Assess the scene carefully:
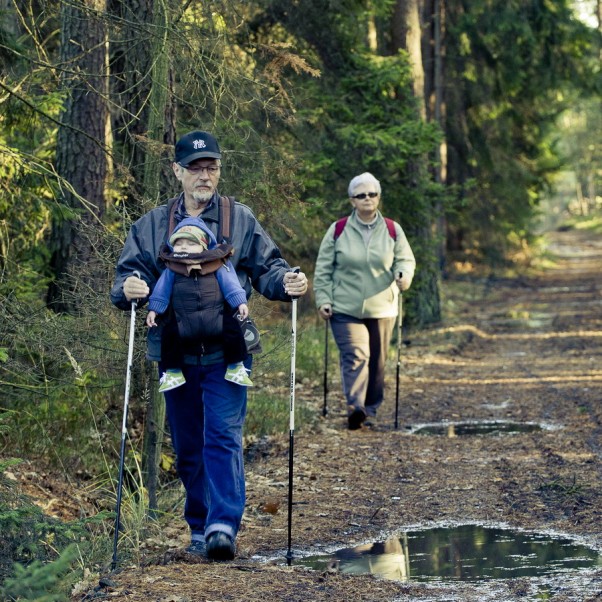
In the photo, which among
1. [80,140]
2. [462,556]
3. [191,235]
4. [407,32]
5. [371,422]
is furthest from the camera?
[407,32]

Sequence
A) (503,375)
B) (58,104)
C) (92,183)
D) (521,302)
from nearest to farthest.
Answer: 1. (58,104)
2. (92,183)
3. (503,375)
4. (521,302)

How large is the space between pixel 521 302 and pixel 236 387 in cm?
2426

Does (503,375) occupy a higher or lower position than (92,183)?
lower

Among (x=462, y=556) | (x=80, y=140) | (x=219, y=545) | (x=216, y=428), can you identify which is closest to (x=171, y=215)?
(x=216, y=428)

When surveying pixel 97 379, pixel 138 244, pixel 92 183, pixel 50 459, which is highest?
pixel 92 183

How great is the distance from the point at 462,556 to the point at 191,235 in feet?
8.03

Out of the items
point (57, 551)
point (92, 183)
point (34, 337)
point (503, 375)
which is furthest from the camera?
point (503, 375)

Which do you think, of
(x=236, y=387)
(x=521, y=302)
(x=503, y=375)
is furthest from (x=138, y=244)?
(x=521, y=302)

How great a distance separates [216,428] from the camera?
21.1 feet

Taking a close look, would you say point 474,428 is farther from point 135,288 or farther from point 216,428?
point 135,288

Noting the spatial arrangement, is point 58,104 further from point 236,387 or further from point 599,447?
point 599,447

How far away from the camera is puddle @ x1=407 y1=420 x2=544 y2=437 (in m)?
11.4

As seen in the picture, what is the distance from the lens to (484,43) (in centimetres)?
3081

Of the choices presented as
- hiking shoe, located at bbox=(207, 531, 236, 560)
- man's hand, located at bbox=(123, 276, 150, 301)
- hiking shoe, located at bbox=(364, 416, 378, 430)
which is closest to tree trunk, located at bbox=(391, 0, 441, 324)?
hiking shoe, located at bbox=(364, 416, 378, 430)
